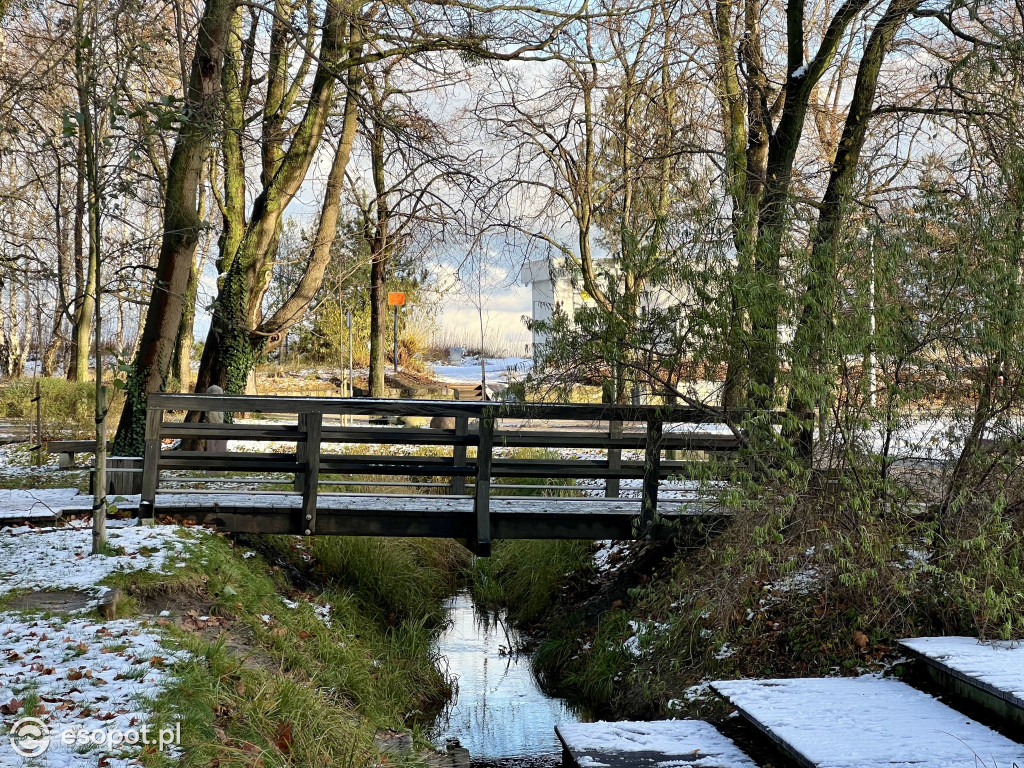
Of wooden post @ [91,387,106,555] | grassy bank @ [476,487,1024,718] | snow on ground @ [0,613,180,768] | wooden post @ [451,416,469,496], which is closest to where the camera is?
snow on ground @ [0,613,180,768]

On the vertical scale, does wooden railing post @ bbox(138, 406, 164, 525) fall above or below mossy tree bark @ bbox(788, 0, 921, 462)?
below

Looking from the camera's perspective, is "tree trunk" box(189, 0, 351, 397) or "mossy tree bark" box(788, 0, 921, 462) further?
"tree trunk" box(189, 0, 351, 397)

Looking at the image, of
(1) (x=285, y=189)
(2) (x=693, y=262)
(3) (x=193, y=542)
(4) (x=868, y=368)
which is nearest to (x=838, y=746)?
(4) (x=868, y=368)

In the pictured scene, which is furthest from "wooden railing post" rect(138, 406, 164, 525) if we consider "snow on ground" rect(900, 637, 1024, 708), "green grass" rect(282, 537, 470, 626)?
"snow on ground" rect(900, 637, 1024, 708)

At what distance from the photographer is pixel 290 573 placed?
8719 mm

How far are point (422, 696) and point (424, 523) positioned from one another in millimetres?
1498

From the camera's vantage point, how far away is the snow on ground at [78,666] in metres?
4.02

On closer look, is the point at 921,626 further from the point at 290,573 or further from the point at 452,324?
the point at 452,324

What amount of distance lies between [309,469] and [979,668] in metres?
5.36

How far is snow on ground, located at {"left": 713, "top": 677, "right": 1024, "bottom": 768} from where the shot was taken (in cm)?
423

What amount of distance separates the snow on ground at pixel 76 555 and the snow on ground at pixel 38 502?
0.39 m

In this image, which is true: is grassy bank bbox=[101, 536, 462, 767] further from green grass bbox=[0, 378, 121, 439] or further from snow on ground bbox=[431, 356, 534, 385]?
snow on ground bbox=[431, 356, 534, 385]

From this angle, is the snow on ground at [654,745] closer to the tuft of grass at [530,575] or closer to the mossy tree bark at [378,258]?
the tuft of grass at [530,575]

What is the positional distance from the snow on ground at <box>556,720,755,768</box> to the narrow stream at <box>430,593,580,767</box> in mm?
1223
